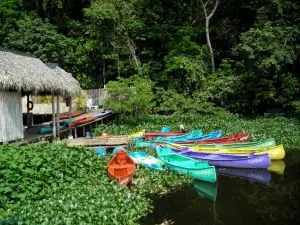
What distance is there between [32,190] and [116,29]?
73.4 ft

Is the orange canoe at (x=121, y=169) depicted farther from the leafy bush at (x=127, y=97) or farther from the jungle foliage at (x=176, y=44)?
the jungle foliage at (x=176, y=44)

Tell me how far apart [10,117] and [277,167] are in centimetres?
1119

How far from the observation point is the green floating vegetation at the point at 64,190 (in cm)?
1023

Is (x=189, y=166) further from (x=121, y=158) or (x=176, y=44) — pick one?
(x=176, y=44)

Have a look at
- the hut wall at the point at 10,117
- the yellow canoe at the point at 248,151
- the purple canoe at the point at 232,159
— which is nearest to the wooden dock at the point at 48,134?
the hut wall at the point at 10,117

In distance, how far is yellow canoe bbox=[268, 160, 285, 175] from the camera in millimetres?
17828

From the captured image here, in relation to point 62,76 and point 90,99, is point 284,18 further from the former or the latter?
point 62,76

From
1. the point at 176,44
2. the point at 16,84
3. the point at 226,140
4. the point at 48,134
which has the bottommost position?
the point at 226,140

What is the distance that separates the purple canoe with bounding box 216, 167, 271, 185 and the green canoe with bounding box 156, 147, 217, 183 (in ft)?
5.68

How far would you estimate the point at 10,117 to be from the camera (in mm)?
16625

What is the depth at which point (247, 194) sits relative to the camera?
1441cm

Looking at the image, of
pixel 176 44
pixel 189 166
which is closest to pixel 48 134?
pixel 189 166

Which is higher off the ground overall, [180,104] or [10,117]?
[10,117]

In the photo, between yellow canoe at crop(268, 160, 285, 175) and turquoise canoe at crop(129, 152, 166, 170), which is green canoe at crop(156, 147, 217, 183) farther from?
yellow canoe at crop(268, 160, 285, 175)
